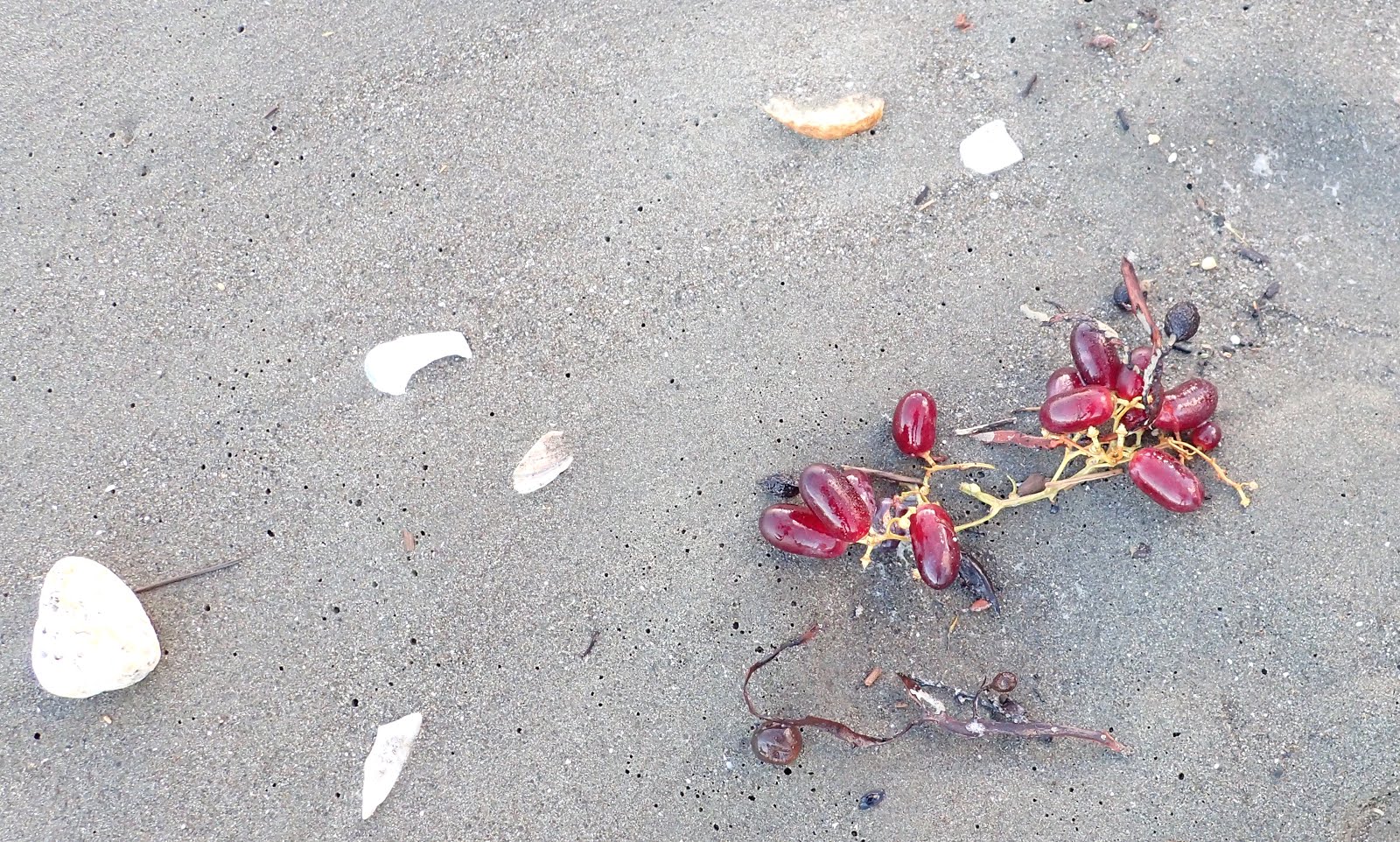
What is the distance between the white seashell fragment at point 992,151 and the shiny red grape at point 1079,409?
2.36 feet

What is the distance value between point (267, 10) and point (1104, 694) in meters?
3.11

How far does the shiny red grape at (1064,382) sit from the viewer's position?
2238 millimetres

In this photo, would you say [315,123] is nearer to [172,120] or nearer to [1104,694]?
[172,120]

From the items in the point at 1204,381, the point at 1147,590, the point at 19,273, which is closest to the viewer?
the point at 1204,381

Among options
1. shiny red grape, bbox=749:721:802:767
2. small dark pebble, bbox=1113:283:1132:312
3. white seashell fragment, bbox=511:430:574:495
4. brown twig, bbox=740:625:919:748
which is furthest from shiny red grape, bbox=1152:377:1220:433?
Result: white seashell fragment, bbox=511:430:574:495

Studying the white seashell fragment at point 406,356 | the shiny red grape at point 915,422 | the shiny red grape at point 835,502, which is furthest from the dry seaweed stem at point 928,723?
the white seashell fragment at point 406,356

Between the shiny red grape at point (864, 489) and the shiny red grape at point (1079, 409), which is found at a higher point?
the shiny red grape at point (1079, 409)

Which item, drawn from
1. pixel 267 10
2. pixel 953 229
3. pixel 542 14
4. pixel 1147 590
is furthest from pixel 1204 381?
pixel 267 10

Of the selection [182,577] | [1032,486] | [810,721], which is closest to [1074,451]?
[1032,486]

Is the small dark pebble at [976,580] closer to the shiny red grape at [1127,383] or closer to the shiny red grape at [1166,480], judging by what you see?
the shiny red grape at [1166,480]

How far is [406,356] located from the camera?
8.11ft

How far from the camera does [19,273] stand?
2.54 metres

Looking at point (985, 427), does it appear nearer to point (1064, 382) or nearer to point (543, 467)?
point (1064, 382)

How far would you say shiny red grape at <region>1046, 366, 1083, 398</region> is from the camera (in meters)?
2.24
